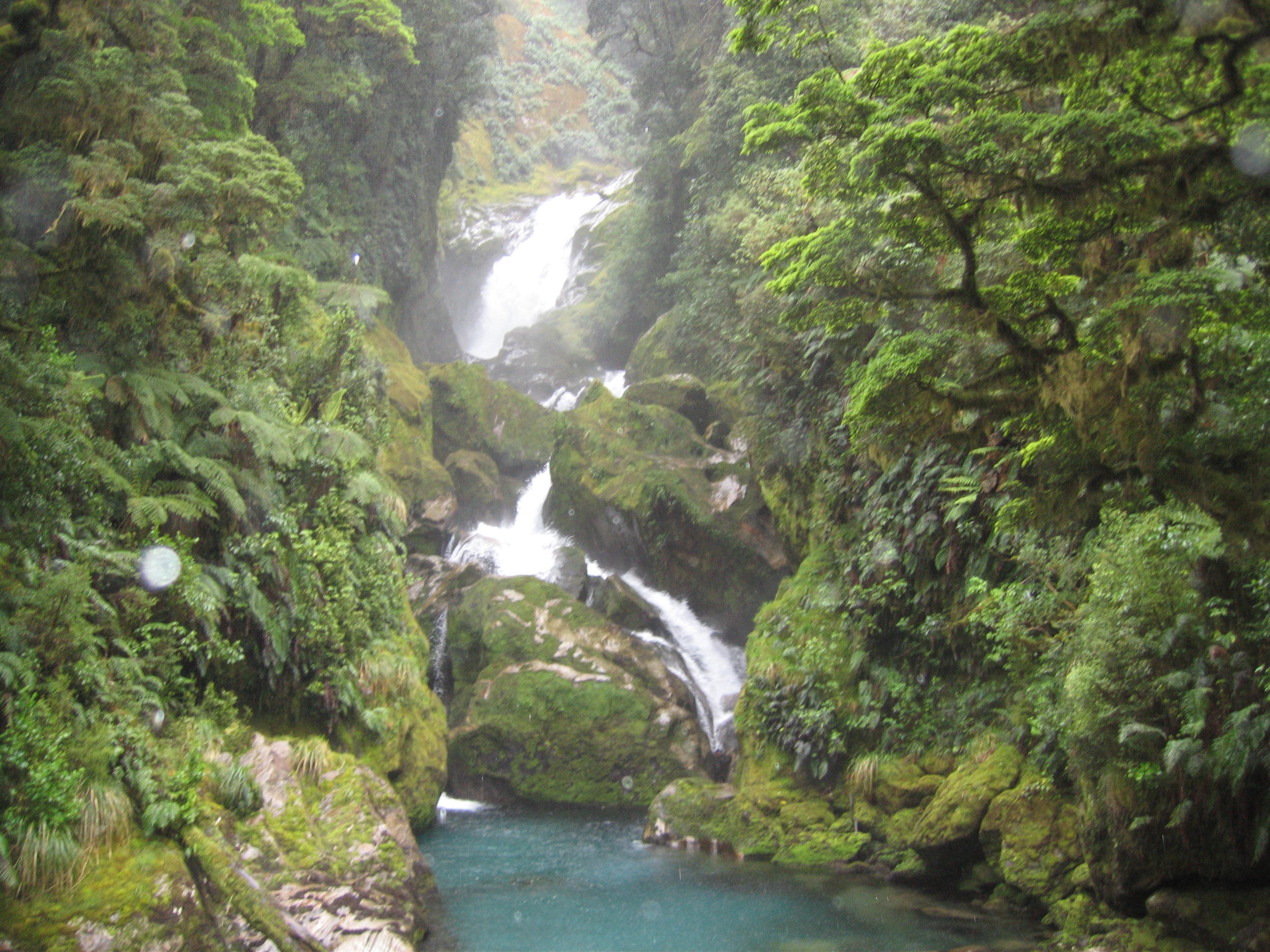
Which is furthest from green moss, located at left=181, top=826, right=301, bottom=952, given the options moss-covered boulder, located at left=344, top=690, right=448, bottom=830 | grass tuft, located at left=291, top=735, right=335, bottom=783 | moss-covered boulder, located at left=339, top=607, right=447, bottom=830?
moss-covered boulder, located at left=344, top=690, right=448, bottom=830

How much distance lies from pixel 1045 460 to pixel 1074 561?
312 cm

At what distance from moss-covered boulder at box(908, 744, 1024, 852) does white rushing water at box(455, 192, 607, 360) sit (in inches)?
1236

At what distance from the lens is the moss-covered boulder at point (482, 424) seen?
23.1 metres

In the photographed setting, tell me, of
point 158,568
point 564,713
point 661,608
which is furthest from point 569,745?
point 158,568

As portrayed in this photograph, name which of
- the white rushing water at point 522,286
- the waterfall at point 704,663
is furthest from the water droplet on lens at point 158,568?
the white rushing water at point 522,286

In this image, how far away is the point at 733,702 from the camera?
1534 cm

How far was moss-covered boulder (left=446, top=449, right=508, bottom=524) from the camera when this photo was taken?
21562 mm

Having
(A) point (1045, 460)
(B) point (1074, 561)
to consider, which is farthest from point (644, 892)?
(A) point (1045, 460)

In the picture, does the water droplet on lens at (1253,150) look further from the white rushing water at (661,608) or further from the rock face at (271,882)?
the white rushing water at (661,608)

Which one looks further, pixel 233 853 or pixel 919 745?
pixel 919 745

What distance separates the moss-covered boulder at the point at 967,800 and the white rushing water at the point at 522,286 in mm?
31403

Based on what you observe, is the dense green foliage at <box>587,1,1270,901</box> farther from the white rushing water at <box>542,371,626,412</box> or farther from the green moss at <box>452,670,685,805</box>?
the white rushing water at <box>542,371,626,412</box>

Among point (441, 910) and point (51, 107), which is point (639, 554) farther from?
point (51, 107)

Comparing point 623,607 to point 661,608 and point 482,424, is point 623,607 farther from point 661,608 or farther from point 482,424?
point 482,424
